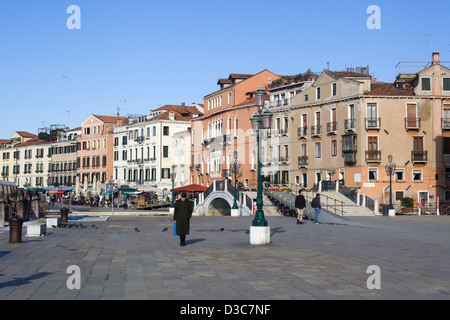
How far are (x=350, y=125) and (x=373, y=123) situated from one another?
6.56ft

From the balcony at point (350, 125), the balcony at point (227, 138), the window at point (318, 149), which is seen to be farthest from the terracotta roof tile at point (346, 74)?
the balcony at point (227, 138)

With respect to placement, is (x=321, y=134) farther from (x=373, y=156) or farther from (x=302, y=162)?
(x=373, y=156)

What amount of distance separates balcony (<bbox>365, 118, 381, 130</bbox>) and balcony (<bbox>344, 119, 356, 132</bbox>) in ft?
3.97

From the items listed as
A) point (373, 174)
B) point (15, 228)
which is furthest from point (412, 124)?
point (15, 228)

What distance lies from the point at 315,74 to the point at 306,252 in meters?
51.4

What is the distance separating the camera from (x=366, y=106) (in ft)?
174

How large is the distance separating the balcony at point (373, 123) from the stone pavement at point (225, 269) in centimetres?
3330

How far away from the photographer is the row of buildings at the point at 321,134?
5303 centimetres

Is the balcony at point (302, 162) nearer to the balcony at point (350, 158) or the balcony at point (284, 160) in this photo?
the balcony at point (284, 160)

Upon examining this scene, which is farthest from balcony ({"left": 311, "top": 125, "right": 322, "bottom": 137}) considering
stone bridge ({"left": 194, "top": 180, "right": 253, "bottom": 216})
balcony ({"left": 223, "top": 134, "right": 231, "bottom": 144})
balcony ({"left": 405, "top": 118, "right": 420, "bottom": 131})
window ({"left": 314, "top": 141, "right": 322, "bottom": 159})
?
balcony ({"left": 223, "top": 134, "right": 231, "bottom": 144})

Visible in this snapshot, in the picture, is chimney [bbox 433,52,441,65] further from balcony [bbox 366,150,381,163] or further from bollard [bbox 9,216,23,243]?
bollard [bbox 9,216,23,243]

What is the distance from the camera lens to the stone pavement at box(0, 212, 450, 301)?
9.34 metres

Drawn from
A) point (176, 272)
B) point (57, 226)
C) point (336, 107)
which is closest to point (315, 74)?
point (336, 107)

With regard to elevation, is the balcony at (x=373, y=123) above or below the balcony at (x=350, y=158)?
above
